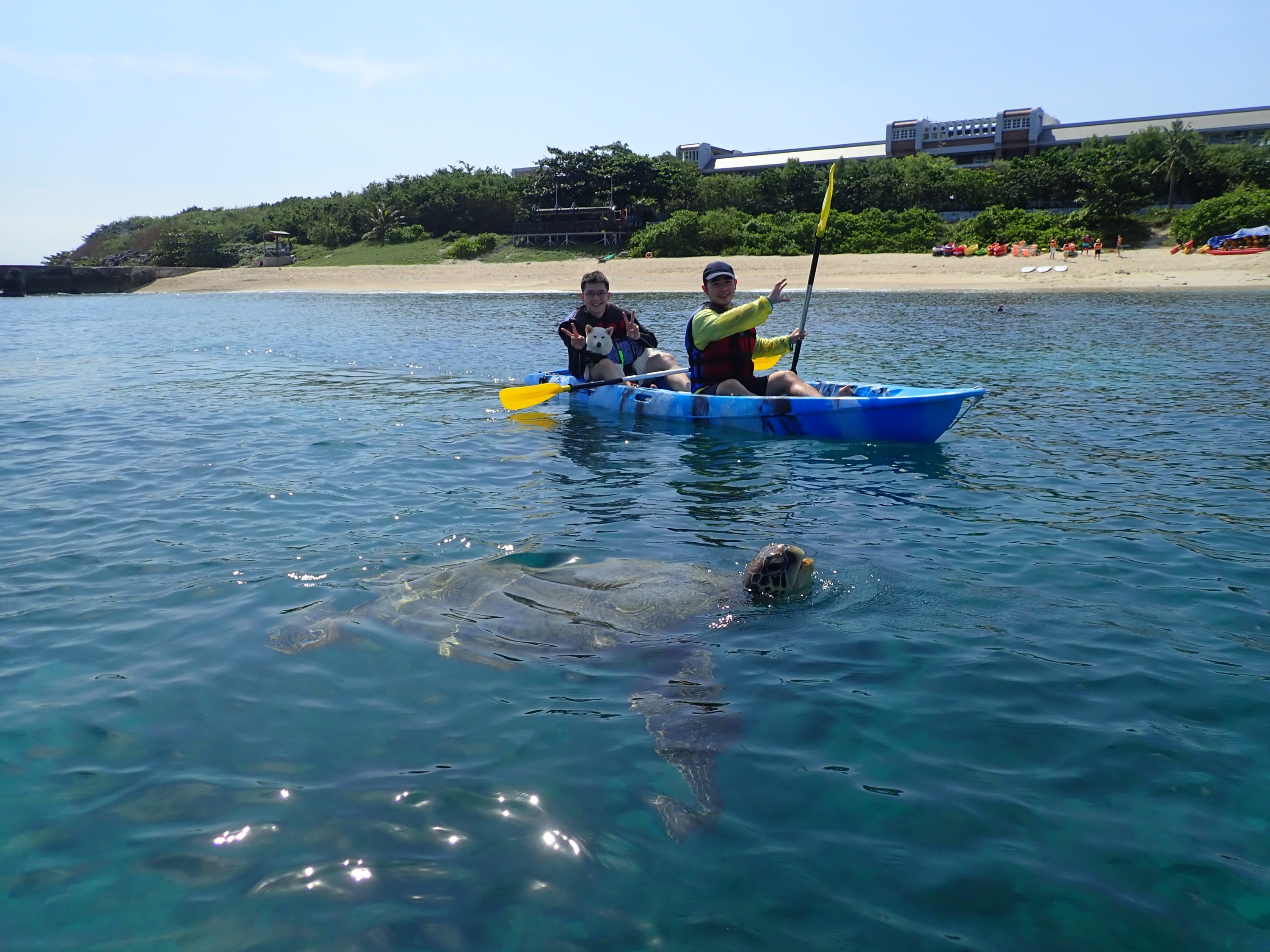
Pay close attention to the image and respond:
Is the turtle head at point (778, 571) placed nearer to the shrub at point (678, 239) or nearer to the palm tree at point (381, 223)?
the shrub at point (678, 239)

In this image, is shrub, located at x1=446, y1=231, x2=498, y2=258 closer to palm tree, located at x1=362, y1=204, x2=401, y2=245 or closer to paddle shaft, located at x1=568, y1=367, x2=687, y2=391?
palm tree, located at x1=362, y1=204, x2=401, y2=245

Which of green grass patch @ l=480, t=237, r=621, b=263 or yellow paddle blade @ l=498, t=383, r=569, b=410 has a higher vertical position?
green grass patch @ l=480, t=237, r=621, b=263

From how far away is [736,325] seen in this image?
406 inches

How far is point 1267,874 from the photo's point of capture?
3254mm

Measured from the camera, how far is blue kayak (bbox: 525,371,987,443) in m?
9.78

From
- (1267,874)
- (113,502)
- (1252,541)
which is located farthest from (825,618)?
(113,502)

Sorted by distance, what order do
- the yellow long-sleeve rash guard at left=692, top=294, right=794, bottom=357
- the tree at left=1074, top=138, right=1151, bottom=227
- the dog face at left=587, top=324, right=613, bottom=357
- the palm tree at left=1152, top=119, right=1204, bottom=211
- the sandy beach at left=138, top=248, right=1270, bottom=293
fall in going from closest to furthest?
1. the yellow long-sleeve rash guard at left=692, top=294, right=794, bottom=357
2. the dog face at left=587, top=324, right=613, bottom=357
3. the sandy beach at left=138, top=248, right=1270, bottom=293
4. the tree at left=1074, top=138, right=1151, bottom=227
5. the palm tree at left=1152, top=119, right=1204, bottom=211


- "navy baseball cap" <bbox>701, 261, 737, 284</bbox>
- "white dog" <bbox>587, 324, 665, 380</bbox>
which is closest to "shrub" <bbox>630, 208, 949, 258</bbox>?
"white dog" <bbox>587, 324, 665, 380</bbox>

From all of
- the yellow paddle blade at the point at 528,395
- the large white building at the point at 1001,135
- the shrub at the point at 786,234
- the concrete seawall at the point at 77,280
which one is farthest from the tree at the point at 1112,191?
the concrete seawall at the point at 77,280

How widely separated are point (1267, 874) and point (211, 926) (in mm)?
3829

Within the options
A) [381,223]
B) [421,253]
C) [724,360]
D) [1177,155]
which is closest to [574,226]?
[421,253]

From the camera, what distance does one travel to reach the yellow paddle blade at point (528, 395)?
502 inches

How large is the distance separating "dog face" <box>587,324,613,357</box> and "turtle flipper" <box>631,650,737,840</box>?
8.43 meters

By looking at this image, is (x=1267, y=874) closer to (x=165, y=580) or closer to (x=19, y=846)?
(x=19, y=846)
